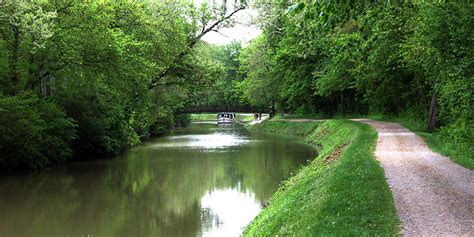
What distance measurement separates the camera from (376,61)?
26188 millimetres

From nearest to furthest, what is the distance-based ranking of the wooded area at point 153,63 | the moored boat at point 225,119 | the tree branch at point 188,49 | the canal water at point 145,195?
the canal water at point 145,195 → the wooded area at point 153,63 → the tree branch at point 188,49 → the moored boat at point 225,119

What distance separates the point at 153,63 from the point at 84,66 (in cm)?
427

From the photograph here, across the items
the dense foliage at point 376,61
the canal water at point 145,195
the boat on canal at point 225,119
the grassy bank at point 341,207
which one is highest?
the dense foliage at point 376,61

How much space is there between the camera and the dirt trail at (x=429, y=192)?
7348 millimetres

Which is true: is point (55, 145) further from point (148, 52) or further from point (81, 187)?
point (148, 52)

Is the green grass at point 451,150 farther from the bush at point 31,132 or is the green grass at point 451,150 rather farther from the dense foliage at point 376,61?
the bush at point 31,132

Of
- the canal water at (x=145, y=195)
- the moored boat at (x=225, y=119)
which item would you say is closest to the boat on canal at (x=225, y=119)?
the moored boat at (x=225, y=119)

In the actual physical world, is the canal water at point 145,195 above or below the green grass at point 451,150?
below

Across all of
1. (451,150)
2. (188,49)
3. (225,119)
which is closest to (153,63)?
(188,49)

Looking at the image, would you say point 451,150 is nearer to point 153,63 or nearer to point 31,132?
point 153,63

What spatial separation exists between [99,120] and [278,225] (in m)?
20.9

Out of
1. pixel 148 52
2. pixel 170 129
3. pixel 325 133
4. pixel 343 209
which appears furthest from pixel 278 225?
pixel 170 129

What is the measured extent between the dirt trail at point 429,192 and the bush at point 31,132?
48.5ft

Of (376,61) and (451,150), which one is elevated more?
(376,61)
